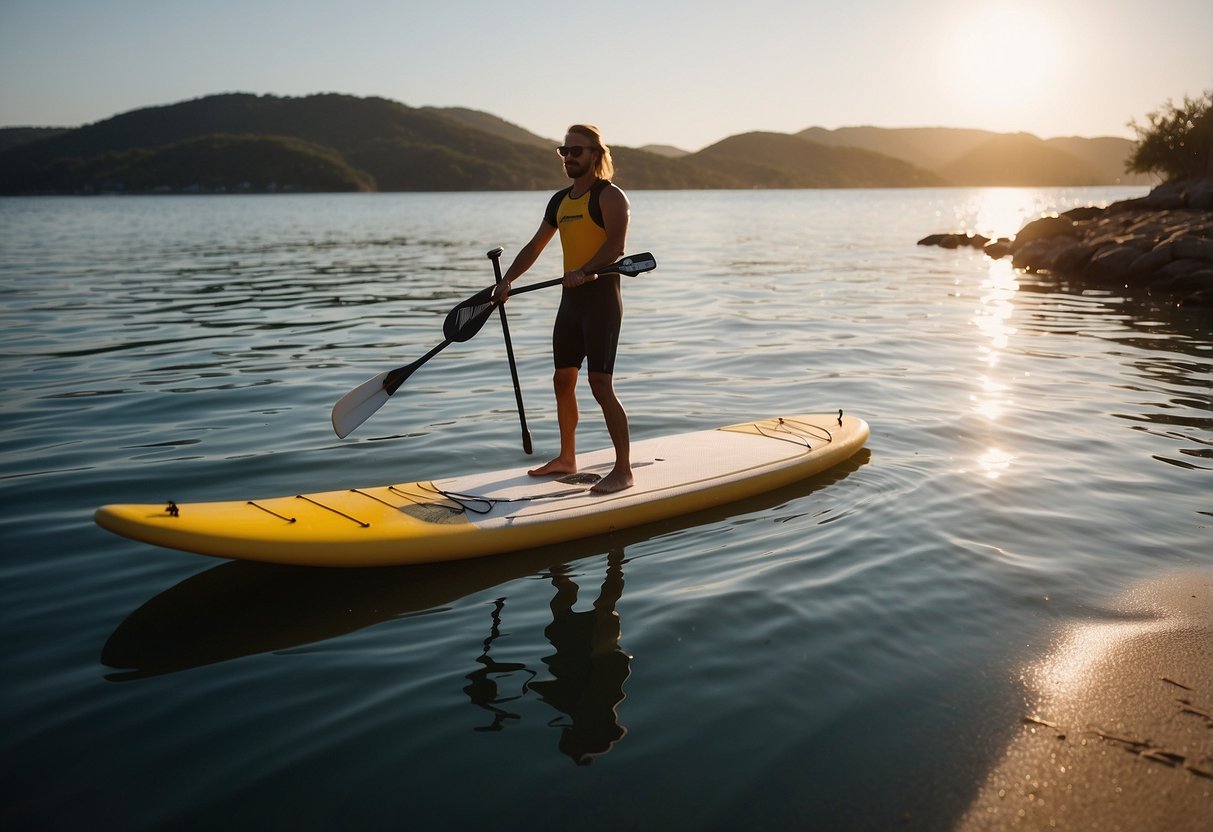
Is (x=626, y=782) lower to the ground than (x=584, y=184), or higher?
lower

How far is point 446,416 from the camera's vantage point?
8.88 m

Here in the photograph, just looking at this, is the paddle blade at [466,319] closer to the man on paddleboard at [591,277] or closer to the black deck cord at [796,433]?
the man on paddleboard at [591,277]

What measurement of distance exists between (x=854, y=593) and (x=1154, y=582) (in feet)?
5.59

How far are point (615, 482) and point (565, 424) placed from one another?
1.92 feet

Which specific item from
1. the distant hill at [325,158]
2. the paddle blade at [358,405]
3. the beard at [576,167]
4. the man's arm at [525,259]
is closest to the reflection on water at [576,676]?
the paddle blade at [358,405]

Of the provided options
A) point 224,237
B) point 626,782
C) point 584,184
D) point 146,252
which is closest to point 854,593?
point 626,782

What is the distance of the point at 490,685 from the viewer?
394 cm

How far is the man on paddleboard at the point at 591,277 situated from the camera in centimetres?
552

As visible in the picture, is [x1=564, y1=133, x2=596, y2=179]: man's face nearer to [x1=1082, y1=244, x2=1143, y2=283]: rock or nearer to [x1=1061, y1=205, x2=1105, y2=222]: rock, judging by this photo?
[x1=1082, y1=244, x2=1143, y2=283]: rock

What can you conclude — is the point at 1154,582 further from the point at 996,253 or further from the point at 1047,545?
the point at 996,253

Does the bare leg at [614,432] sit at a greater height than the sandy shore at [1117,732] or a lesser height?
greater

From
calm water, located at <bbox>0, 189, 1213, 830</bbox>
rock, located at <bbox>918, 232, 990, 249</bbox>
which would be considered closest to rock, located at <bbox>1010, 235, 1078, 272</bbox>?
rock, located at <bbox>918, 232, 990, 249</bbox>

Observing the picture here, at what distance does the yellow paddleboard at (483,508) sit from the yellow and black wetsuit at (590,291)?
91 cm

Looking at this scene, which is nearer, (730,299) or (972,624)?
(972,624)
